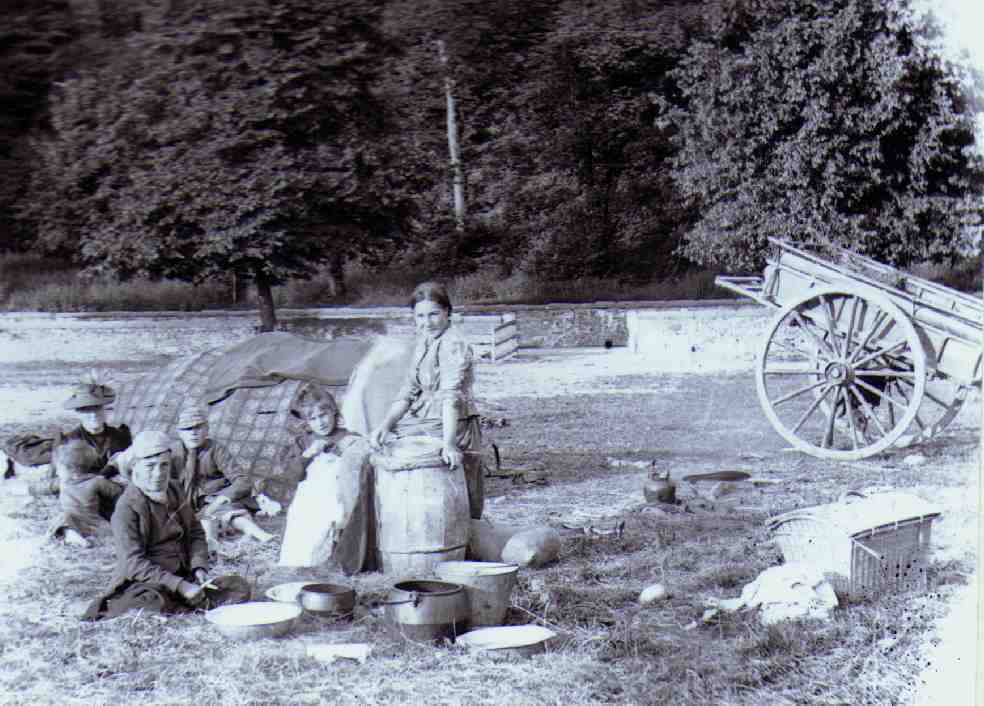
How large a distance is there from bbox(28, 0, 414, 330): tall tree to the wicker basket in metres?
2.19

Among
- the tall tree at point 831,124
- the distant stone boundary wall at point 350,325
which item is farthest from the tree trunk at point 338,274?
the tall tree at point 831,124

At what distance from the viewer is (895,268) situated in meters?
5.62

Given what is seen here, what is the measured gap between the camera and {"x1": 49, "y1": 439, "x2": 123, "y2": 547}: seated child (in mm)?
5211

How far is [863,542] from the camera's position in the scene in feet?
15.0

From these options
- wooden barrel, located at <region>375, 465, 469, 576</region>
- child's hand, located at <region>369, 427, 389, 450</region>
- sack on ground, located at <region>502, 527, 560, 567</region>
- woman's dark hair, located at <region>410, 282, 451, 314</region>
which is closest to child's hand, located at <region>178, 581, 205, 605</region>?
wooden barrel, located at <region>375, 465, 469, 576</region>

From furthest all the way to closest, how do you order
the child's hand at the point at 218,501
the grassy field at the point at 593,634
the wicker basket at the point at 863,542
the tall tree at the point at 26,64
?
the child's hand at the point at 218,501, the tall tree at the point at 26,64, the wicker basket at the point at 863,542, the grassy field at the point at 593,634

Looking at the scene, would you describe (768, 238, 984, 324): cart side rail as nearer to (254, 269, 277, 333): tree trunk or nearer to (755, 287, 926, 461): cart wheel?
(755, 287, 926, 461): cart wheel

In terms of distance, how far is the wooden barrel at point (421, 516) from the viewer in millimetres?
4617

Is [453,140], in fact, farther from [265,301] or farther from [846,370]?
[846,370]

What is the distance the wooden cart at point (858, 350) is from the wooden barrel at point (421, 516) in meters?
1.75

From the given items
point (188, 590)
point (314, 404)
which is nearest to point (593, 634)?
point (188, 590)

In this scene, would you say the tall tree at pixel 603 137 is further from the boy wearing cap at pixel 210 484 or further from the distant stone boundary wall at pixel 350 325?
the boy wearing cap at pixel 210 484

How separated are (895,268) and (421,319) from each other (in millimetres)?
2266

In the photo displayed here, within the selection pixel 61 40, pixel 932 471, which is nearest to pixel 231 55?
pixel 61 40
